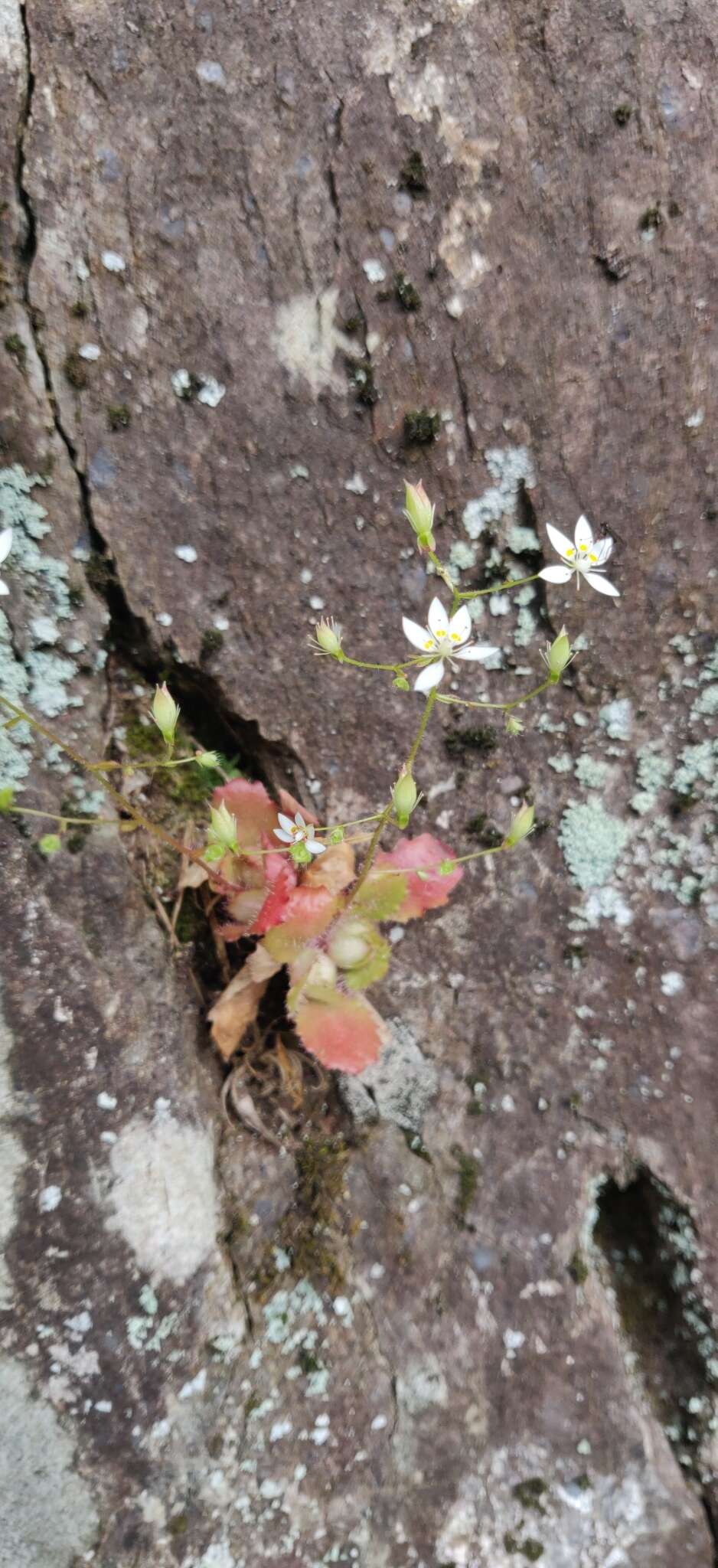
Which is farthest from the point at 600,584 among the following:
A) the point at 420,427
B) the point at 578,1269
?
the point at 578,1269

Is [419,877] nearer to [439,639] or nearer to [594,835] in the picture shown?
[594,835]

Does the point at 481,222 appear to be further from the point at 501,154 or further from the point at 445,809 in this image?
the point at 445,809

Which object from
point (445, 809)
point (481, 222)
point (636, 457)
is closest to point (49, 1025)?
point (445, 809)

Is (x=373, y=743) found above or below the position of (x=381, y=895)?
above

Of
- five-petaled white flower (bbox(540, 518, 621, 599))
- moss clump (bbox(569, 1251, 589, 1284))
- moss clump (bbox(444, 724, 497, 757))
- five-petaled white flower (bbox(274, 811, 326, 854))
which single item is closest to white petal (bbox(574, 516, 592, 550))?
five-petaled white flower (bbox(540, 518, 621, 599))

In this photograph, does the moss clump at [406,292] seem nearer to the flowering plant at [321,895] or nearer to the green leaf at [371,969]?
the flowering plant at [321,895]
